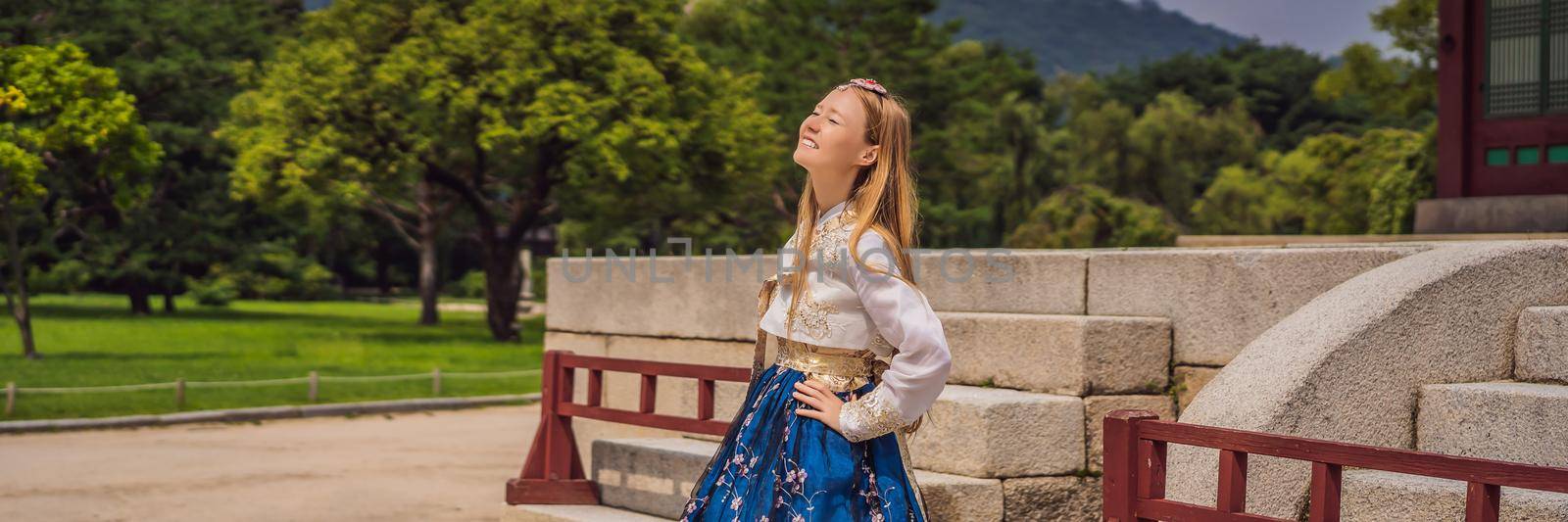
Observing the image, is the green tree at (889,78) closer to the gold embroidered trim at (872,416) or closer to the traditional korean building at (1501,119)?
the traditional korean building at (1501,119)

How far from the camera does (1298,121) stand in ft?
196

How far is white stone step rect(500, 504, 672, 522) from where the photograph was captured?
256 inches

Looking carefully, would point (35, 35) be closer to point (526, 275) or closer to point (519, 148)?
point (519, 148)

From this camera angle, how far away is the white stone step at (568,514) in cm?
651

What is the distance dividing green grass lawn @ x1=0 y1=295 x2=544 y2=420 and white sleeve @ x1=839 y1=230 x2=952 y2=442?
13.7m

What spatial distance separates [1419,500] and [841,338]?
6.36 ft

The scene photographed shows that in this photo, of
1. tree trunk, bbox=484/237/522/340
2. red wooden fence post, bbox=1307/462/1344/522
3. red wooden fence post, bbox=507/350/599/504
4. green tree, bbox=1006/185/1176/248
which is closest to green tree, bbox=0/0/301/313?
tree trunk, bbox=484/237/522/340

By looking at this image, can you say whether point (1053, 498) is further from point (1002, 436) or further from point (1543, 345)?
A: point (1543, 345)

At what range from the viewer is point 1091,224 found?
103ft

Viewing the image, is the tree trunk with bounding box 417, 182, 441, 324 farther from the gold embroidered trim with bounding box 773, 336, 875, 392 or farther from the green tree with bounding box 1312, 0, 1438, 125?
the gold embroidered trim with bounding box 773, 336, 875, 392

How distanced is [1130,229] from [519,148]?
13.0 metres

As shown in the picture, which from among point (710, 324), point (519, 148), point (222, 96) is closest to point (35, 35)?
point (222, 96)

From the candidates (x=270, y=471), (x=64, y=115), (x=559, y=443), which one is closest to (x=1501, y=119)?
(x=559, y=443)

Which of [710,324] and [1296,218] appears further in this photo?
[1296,218]
